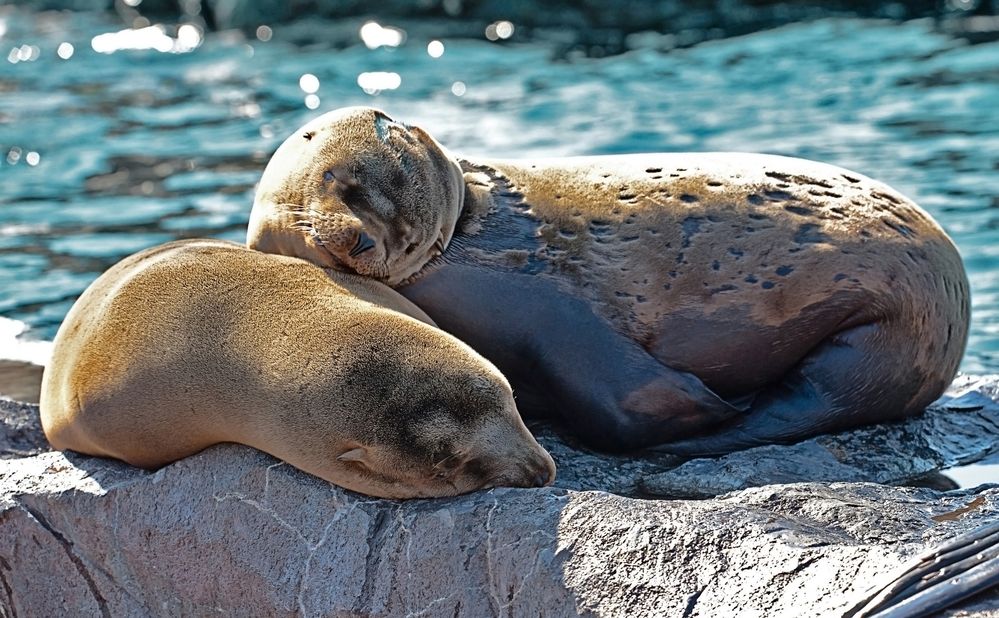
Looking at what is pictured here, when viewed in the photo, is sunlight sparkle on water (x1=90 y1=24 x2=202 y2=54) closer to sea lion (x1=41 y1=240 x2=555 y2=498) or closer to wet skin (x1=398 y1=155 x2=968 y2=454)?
wet skin (x1=398 y1=155 x2=968 y2=454)

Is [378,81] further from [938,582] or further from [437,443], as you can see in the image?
[938,582]

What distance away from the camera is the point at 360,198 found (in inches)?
167

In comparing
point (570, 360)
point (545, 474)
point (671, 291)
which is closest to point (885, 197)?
point (671, 291)

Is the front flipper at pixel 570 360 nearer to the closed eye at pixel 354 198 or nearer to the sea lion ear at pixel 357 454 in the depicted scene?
the closed eye at pixel 354 198

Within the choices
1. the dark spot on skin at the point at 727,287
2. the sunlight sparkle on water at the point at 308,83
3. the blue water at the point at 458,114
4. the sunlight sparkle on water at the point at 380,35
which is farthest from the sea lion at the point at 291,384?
the sunlight sparkle on water at the point at 380,35

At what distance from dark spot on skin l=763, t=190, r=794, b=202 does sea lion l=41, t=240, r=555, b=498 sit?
50.0 inches

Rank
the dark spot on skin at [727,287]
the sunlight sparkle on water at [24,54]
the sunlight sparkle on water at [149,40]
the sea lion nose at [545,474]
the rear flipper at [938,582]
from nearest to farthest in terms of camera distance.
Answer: the rear flipper at [938,582]
the sea lion nose at [545,474]
the dark spot on skin at [727,287]
the sunlight sparkle on water at [24,54]
the sunlight sparkle on water at [149,40]

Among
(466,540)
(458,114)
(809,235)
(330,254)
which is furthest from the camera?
(458,114)

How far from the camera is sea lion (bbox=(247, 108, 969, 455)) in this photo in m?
4.41

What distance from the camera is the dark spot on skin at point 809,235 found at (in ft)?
14.9

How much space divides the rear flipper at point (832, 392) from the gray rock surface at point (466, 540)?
9 cm

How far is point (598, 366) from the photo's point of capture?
4410 millimetres

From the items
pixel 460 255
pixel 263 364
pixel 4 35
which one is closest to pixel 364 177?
pixel 460 255

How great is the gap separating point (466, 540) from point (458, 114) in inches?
349
